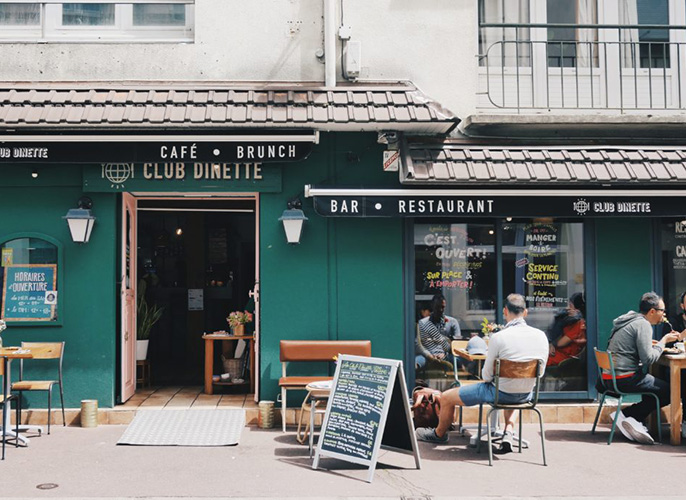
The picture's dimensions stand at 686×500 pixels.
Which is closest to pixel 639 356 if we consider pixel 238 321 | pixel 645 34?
pixel 645 34

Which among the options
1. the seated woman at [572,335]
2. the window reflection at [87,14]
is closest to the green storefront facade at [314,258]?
the seated woman at [572,335]

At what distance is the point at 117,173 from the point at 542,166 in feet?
17.1

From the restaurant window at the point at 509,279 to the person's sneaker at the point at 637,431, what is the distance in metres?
1.31

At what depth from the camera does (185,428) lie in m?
8.53

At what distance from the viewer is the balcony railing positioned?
995 centimetres

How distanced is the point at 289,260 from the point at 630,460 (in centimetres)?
448

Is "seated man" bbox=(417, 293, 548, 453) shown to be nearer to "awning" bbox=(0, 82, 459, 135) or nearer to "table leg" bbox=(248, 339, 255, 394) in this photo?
"awning" bbox=(0, 82, 459, 135)

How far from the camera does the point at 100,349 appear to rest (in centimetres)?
915

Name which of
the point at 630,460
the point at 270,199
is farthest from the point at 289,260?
the point at 630,460

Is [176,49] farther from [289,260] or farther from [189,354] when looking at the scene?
[189,354]

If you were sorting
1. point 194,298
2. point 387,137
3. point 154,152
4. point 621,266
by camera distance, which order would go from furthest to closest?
point 194,298
point 621,266
point 387,137
point 154,152

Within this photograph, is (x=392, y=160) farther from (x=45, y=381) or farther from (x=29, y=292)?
(x=45, y=381)

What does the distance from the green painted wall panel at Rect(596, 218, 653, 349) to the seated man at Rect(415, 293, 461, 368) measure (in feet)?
6.27

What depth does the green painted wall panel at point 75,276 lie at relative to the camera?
29.9 ft
